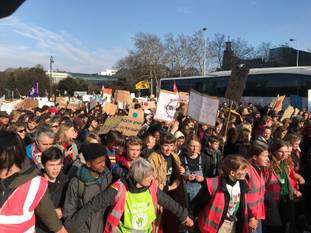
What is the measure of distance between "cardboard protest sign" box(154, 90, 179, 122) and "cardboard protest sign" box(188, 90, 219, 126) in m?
1.78

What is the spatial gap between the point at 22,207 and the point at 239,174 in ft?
6.84

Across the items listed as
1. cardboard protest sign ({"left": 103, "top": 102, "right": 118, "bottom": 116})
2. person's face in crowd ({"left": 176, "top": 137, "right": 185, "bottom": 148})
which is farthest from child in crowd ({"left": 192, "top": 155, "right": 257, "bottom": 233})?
cardboard protest sign ({"left": 103, "top": 102, "right": 118, "bottom": 116})

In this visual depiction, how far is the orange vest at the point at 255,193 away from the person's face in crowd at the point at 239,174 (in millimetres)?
273

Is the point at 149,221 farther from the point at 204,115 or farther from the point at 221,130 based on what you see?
the point at 221,130

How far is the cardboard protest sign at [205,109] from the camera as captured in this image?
7031 mm

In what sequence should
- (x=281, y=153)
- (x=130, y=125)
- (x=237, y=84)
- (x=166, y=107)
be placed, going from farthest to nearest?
(x=166, y=107)
(x=237, y=84)
(x=130, y=125)
(x=281, y=153)

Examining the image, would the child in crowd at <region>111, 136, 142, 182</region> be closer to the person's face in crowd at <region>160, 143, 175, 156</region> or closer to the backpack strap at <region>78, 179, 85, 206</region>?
the person's face in crowd at <region>160, 143, 175, 156</region>

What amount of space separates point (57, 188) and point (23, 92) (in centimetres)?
6173

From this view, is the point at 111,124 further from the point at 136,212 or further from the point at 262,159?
the point at 136,212

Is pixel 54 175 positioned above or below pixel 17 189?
below

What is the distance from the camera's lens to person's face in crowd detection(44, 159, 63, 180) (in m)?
3.79

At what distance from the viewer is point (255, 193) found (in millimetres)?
4238

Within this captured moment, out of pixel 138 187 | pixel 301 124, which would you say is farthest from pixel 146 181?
pixel 301 124

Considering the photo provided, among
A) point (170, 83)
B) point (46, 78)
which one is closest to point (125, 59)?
point (46, 78)
